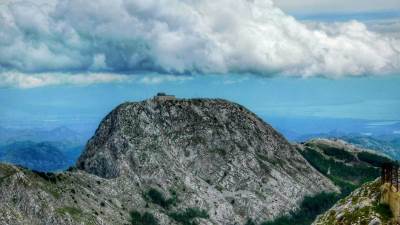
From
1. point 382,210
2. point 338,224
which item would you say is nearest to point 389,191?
point 382,210

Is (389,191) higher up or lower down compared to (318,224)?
higher up

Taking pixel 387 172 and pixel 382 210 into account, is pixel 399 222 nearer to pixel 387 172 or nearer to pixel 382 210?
pixel 382 210

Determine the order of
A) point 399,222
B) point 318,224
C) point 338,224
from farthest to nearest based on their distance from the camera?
point 318,224
point 338,224
point 399,222

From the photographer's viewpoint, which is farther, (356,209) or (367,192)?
(367,192)

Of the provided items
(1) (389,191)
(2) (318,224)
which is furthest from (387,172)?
(2) (318,224)

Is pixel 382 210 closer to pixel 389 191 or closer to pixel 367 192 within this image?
pixel 389 191

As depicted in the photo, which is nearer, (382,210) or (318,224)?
(382,210)

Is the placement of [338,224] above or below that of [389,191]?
below

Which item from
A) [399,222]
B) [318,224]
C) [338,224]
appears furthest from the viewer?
[318,224]
